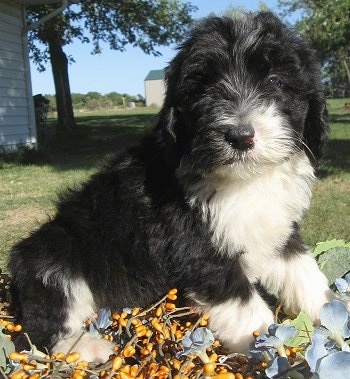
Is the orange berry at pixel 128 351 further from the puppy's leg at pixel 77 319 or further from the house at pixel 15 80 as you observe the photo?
the house at pixel 15 80

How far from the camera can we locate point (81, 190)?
329 centimetres

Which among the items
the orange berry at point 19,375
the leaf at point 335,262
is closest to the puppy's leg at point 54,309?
the orange berry at point 19,375

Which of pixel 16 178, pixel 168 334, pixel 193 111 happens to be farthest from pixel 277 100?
pixel 16 178

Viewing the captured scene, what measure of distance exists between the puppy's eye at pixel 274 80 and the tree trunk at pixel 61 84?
62.5ft

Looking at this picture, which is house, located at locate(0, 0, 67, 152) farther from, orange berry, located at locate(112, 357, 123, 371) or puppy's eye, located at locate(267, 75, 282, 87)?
orange berry, located at locate(112, 357, 123, 371)

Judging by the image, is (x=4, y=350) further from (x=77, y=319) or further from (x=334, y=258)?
(x=334, y=258)

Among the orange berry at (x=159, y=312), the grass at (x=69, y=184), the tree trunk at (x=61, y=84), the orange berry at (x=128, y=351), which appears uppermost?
the tree trunk at (x=61, y=84)

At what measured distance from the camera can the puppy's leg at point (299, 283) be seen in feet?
9.78

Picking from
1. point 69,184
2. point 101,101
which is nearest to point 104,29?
point 69,184

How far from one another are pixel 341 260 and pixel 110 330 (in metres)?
1.42

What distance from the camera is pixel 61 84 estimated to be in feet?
69.1

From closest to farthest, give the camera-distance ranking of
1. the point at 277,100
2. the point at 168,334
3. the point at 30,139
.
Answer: the point at 168,334, the point at 277,100, the point at 30,139

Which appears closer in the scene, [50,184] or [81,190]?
[81,190]

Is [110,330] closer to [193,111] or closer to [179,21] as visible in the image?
[193,111]
